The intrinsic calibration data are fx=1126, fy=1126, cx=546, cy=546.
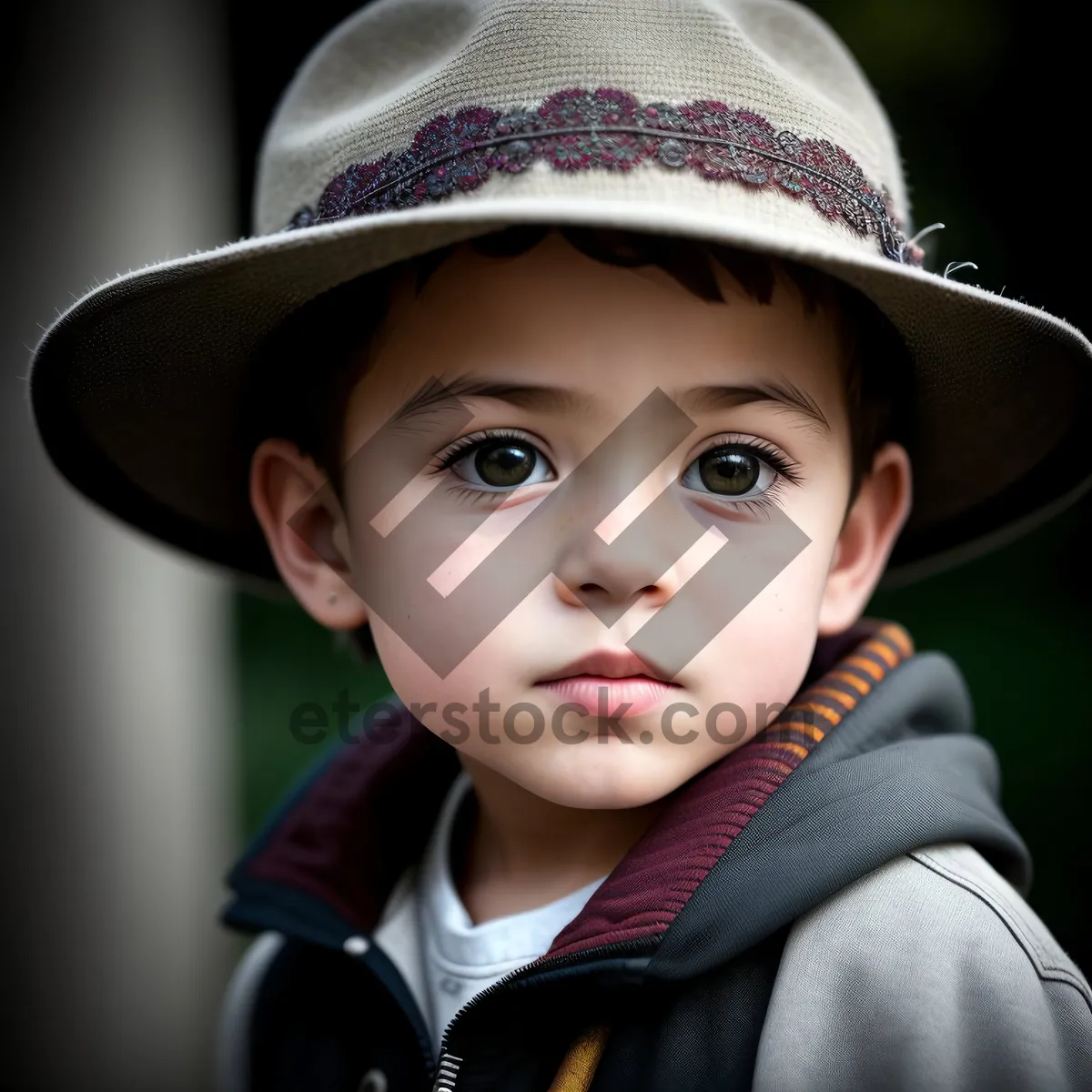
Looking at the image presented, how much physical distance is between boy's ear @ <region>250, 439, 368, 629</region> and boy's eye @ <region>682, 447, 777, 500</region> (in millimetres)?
454

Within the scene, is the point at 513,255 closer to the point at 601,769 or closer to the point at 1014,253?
the point at 601,769

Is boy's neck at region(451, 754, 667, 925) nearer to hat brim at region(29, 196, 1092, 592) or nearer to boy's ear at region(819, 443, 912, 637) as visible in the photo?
boy's ear at region(819, 443, 912, 637)

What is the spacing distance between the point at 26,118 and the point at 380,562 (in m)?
2.05

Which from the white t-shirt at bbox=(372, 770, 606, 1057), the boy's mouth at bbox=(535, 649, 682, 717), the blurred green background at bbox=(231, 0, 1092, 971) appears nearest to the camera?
the boy's mouth at bbox=(535, 649, 682, 717)

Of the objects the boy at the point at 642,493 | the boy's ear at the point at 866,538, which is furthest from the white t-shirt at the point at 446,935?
the boy's ear at the point at 866,538

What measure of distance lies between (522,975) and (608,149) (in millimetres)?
801

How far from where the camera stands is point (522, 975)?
1113 mm

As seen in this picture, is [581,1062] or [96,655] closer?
[581,1062]

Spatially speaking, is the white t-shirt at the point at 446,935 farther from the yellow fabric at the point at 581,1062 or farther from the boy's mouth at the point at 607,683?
the boy's mouth at the point at 607,683

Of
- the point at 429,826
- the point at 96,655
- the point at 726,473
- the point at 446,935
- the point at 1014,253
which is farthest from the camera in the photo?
the point at 96,655

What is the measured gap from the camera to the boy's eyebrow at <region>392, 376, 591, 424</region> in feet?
3.60

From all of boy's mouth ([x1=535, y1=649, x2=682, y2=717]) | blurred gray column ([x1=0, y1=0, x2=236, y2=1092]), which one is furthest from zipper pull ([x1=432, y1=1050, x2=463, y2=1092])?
blurred gray column ([x1=0, y1=0, x2=236, y2=1092])

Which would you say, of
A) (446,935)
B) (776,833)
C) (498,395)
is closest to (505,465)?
(498,395)

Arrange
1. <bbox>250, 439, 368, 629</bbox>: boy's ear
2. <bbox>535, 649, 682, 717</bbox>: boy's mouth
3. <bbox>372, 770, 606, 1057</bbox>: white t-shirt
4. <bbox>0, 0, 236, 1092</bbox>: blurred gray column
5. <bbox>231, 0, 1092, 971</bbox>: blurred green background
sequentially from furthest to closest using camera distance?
<bbox>0, 0, 236, 1092</bbox>: blurred gray column < <bbox>231, 0, 1092, 971</bbox>: blurred green background < <bbox>250, 439, 368, 629</bbox>: boy's ear < <bbox>372, 770, 606, 1057</bbox>: white t-shirt < <bbox>535, 649, 682, 717</bbox>: boy's mouth
